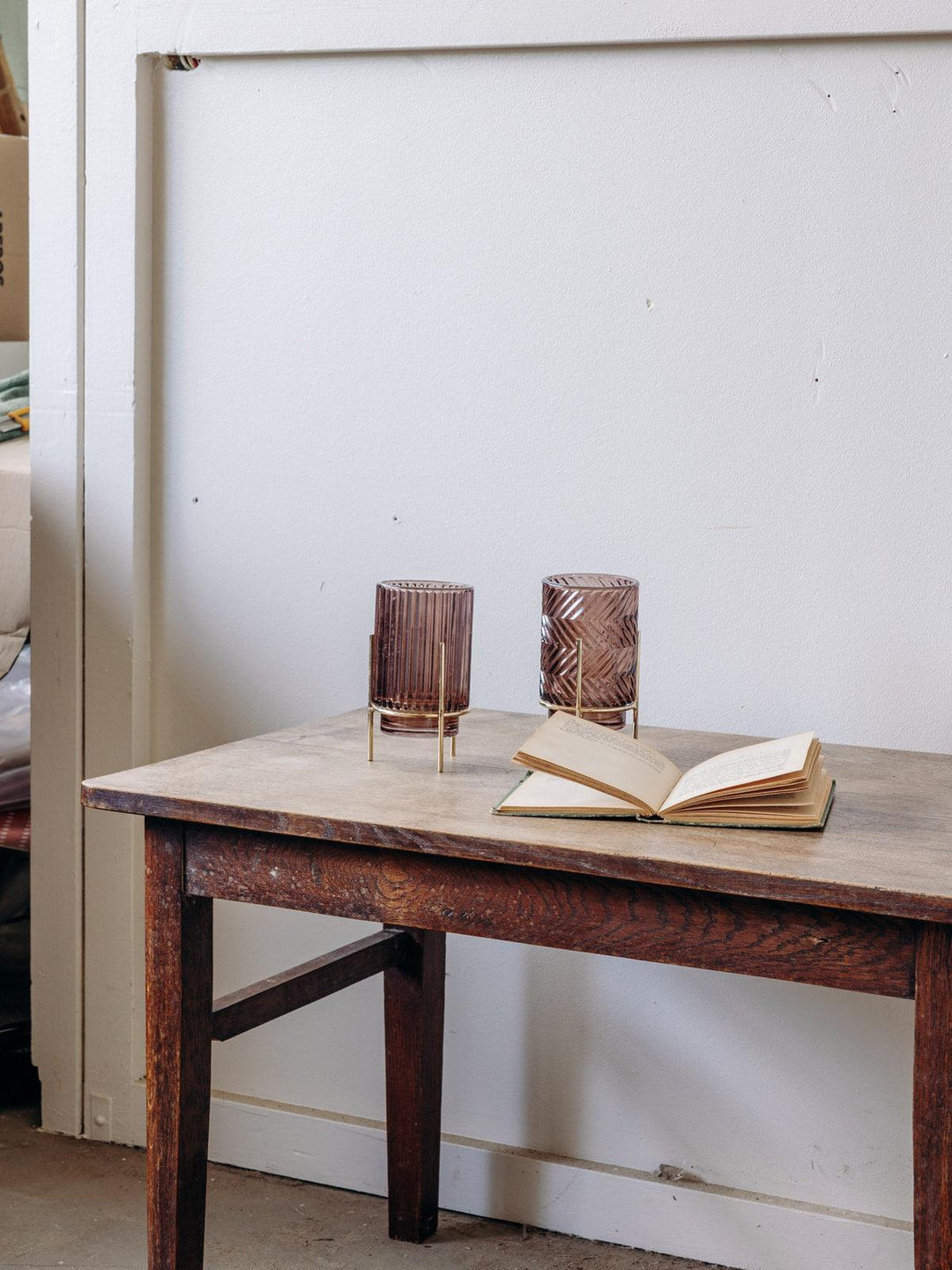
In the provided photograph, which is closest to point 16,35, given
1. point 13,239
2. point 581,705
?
point 13,239

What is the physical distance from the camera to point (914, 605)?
5.83 feet

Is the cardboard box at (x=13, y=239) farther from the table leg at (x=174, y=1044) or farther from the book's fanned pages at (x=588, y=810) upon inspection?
the book's fanned pages at (x=588, y=810)

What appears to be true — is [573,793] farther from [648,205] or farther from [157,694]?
[157,694]

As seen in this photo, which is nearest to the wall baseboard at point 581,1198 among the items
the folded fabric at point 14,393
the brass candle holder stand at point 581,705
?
the brass candle holder stand at point 581,705

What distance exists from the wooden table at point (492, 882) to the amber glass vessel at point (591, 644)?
10 centimetres

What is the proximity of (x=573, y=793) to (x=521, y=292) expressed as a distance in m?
0.80

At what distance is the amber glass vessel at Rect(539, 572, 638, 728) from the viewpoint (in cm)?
156

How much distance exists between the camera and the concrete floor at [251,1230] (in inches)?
73.8

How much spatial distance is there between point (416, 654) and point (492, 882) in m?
0.34

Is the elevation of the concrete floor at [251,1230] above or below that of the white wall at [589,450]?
below

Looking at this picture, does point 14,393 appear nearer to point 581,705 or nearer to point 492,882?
point 581,705

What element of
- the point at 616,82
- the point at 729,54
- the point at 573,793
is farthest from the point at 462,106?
the point at 573,793

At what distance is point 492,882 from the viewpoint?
51.4 inches

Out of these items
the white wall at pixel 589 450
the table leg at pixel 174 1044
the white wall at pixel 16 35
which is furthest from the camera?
the white wall at pixel 16 35
